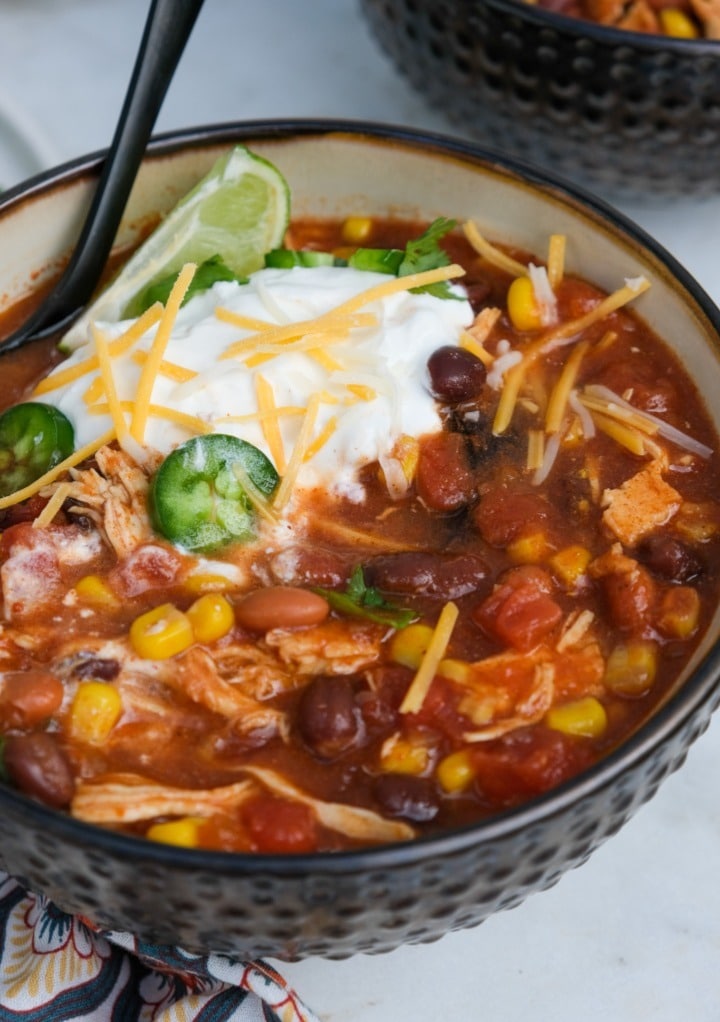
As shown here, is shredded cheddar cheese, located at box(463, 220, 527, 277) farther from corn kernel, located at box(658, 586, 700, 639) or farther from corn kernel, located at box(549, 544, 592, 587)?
corn kernel, located at box(658, 586, 700, 639)

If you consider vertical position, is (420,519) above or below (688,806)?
above

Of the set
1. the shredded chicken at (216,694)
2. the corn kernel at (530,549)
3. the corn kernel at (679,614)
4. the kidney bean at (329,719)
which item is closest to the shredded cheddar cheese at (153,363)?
the shredded chicken at (216,694)

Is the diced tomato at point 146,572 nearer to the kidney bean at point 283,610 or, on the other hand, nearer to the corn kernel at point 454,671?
the kidney bean at point 283,610

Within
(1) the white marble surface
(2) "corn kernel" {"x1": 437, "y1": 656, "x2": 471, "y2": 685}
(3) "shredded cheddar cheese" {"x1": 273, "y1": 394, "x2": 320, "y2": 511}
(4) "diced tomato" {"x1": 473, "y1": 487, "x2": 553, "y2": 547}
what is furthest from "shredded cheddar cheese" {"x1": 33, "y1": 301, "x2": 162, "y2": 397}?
(1) the white marble surface

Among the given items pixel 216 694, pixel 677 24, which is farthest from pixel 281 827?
pixel 677 24

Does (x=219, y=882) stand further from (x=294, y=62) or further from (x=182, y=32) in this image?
(x=294, y=62)

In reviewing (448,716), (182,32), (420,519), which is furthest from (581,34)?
(448,716)

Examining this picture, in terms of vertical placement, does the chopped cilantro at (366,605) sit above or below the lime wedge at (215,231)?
below
